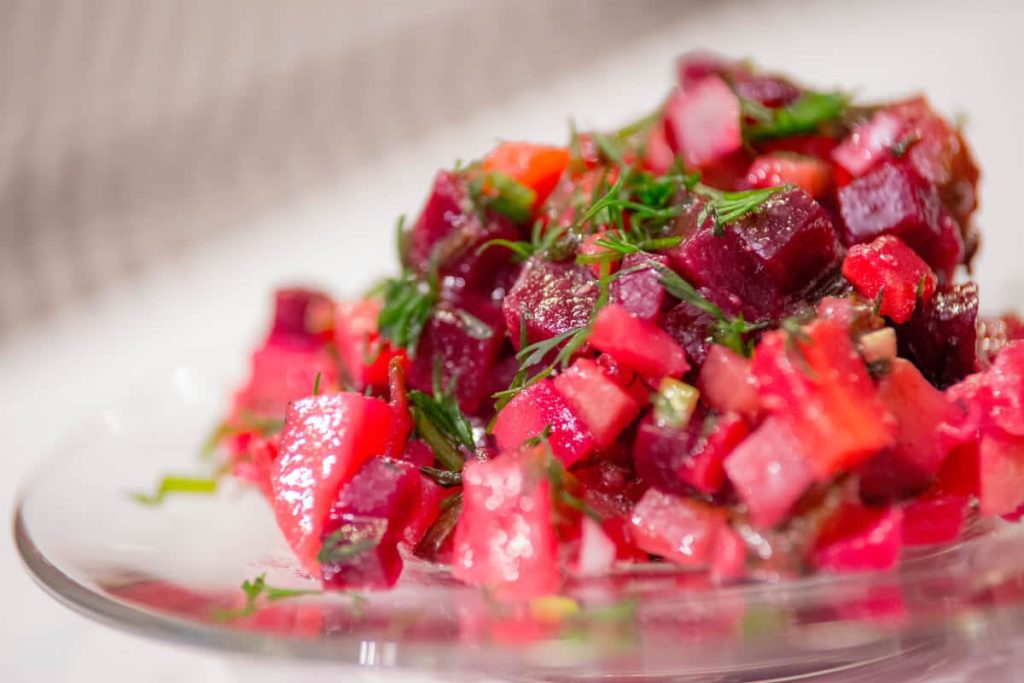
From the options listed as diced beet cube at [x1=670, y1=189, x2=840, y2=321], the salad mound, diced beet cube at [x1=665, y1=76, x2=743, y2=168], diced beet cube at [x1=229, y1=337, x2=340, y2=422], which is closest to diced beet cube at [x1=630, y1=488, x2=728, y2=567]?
the salad mound

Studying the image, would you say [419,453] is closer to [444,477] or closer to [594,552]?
[444,477]

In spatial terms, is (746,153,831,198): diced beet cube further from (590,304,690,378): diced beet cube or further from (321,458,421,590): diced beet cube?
(321,458,421,590): diced beet cube

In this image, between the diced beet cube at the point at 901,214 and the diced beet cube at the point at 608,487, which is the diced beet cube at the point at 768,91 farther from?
the diced beet cube at the point at 608,487

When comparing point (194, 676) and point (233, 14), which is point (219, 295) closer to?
point (233, 14)

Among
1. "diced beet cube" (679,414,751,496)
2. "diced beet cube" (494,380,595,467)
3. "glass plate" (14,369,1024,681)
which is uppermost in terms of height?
"diced beet cube" (494,380,595,467)

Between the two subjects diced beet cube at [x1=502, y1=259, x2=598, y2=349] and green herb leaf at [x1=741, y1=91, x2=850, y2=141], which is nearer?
diced beet cube at [x1=502, y1=259, x2=598, y2=349]

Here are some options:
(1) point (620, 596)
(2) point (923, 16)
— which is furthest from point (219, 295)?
(2) point (923, 16)

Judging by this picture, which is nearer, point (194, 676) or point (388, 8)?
point (194, 676)
